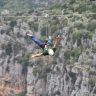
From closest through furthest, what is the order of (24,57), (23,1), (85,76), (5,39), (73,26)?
(85,76), (73,26), (24,57), (5,39), (23,1)

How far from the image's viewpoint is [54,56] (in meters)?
49.1

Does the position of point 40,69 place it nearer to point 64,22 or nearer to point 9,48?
point 64,22

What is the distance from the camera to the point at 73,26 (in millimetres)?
49062

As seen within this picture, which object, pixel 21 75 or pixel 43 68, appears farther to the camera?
pixel 21 75

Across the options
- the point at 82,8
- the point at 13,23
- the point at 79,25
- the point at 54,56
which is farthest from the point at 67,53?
the point at 13,23

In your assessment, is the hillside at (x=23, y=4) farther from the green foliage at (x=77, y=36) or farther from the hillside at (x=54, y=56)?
the green foliage at (x=77, y=36)

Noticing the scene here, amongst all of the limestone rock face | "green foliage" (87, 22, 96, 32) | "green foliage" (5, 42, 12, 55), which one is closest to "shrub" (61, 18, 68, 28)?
the limestone rock face

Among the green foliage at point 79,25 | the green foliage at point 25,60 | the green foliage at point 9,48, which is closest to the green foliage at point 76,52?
the green foliage at point 79,25

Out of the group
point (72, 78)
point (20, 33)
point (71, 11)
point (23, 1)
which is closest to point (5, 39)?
point (20, 33)

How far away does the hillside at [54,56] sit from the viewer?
43.8 meters

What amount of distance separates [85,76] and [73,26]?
8.27 metres

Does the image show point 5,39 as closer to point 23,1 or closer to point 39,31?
point 39,31

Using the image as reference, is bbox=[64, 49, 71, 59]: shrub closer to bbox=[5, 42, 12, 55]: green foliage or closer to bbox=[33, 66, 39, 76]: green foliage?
bbox=[33, 66, 39, 76]: green foliage

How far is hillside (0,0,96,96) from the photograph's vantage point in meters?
43.8
